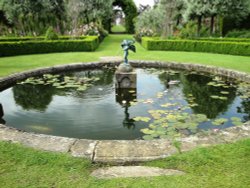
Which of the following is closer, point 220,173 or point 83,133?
point 220,173

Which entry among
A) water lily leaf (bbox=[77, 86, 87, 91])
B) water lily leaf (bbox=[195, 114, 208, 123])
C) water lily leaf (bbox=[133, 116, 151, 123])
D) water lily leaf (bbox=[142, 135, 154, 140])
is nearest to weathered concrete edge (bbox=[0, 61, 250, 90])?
water lily leaf (bbox=[77, 86, 87, 91])

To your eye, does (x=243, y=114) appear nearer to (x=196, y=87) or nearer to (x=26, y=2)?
(x=196, y=87)

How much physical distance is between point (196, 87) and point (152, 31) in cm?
1873

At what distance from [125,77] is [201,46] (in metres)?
9.92

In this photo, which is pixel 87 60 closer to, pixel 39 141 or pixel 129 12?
pixel 39 141

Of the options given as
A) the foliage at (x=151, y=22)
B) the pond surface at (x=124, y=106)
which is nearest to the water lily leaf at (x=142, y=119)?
the pond surface at (x=124, y=106)

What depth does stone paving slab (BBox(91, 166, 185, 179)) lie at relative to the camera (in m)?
3.13

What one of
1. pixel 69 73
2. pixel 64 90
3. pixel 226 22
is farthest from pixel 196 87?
pixel 226 22

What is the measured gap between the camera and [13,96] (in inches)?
291

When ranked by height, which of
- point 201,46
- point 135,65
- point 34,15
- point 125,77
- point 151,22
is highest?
point 34,15

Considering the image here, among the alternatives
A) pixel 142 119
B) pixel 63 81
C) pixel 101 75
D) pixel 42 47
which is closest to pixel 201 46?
pixel 101 75

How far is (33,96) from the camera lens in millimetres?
7352

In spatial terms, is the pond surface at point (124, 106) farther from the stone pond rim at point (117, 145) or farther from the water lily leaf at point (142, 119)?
the stone pond rim at point (117, 145)

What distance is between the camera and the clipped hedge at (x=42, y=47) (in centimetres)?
1495
